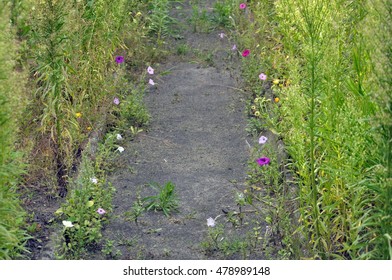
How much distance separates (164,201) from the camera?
613cm

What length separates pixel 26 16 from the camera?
645 cm

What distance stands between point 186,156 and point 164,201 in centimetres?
89

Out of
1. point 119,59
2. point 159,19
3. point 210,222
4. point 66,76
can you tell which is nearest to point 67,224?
point 210,222

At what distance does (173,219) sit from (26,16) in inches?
73.6

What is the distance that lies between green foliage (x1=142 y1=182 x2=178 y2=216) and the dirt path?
0.18 feet

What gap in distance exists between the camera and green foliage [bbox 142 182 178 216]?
6129mm

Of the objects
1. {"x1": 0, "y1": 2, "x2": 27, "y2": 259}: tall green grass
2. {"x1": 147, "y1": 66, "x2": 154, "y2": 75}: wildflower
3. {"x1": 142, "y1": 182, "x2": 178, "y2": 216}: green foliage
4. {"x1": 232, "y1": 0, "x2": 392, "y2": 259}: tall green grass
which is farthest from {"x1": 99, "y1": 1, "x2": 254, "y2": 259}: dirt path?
{"x1": 0, "y1": 2, "x2": 27, "y2": 259}: tall green grass

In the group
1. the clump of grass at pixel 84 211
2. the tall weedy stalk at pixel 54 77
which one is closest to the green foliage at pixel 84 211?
the clump of grass at pixel 84 211

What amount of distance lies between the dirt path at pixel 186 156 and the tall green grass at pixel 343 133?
69 centimetres

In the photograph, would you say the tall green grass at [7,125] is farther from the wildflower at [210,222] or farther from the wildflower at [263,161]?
the wildflower at [263,161]

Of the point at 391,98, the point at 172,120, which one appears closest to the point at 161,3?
the point at 172,120

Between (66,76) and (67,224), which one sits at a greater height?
(66,76)

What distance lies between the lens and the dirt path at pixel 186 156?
5836mm

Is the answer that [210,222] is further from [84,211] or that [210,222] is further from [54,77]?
[54,77]
